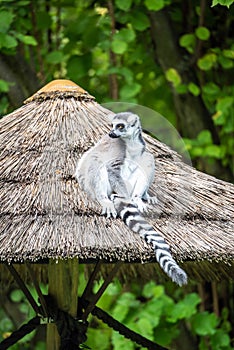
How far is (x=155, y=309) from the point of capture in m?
4.21

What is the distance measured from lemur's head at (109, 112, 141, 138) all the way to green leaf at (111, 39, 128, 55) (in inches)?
81.9

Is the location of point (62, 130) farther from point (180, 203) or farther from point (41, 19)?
point (41, 19)

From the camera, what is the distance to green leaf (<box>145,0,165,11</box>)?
4.04m

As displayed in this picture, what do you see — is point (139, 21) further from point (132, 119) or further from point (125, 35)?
point (132, 119)

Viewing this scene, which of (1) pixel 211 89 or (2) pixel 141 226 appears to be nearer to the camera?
(2) pixel 141 226

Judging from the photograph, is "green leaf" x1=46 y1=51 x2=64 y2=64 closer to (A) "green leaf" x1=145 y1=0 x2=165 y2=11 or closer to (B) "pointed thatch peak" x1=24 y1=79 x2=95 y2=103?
Answer: (A) "green leaf" x1=145 y1=0 x2=165 y2=11

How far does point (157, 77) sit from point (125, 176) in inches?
110

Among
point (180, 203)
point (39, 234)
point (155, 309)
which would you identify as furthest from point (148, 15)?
point (39, 234)

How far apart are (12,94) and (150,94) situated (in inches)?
40.5

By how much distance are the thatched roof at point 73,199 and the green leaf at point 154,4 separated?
5.13 ft

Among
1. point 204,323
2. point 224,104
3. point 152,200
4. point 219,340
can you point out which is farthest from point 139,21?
point 152,200

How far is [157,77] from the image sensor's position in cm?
478

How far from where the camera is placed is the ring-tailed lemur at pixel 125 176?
6.70ft

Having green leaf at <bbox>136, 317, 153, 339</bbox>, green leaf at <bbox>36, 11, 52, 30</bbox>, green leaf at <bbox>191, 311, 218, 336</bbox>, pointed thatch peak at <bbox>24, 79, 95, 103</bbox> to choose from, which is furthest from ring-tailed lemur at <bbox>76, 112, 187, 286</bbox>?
green leaf at <bbox>36, 11, 52, 30</bbox>
